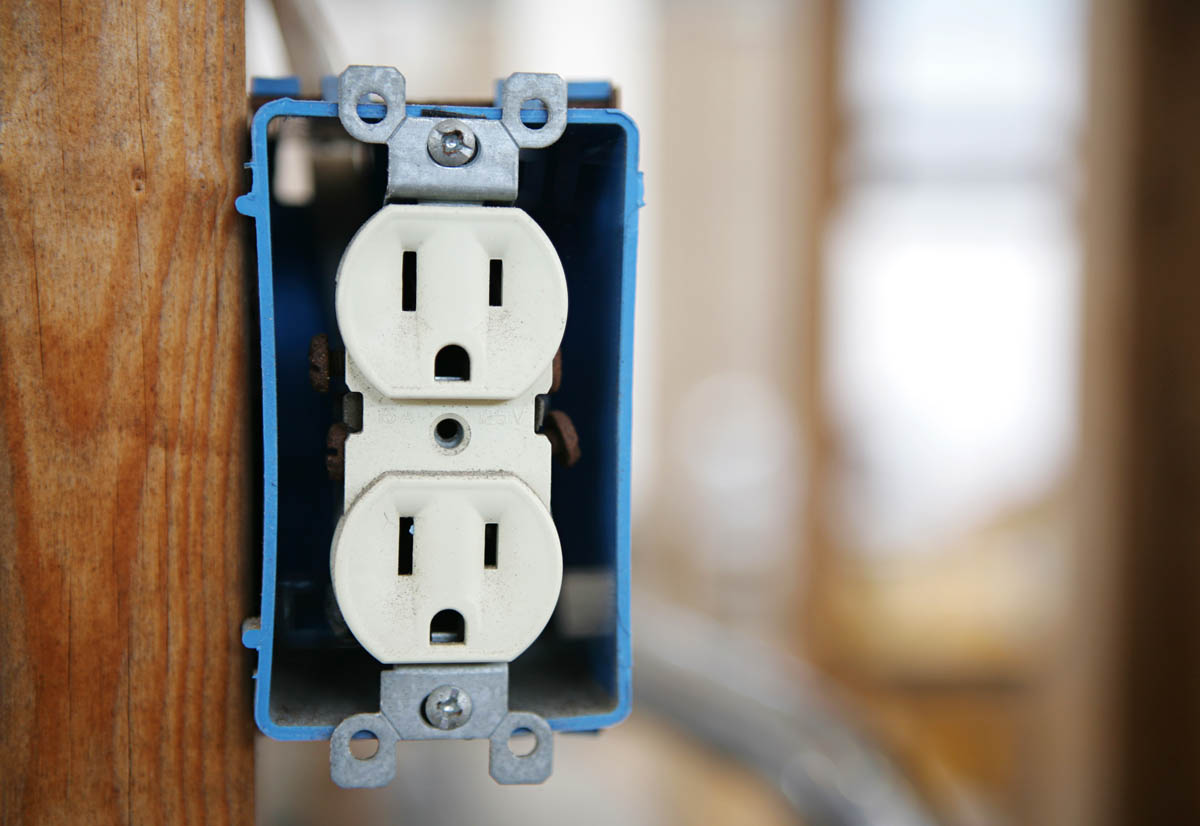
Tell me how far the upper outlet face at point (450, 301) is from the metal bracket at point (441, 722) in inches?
Result: 3.7

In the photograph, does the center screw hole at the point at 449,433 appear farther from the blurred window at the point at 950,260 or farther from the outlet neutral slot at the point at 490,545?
the blurred window at the point at 950,260

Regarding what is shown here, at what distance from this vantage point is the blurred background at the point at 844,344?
1691 mm

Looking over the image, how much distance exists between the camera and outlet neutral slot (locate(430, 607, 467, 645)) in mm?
299

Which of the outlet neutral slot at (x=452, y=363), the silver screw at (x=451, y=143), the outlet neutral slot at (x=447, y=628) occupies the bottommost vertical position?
the outlet neutral slot at (x=447, y=628)

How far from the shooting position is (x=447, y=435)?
302 mm

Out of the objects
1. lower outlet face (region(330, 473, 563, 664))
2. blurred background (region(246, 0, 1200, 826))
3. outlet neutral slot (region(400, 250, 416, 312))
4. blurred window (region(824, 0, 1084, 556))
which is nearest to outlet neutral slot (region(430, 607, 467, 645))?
lower outlet face (region(330, 473, 563, 664))

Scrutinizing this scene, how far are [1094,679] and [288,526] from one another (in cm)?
148

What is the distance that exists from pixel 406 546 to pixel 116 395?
0.35 feet

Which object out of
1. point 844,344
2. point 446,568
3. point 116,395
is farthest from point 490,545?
point 844,344

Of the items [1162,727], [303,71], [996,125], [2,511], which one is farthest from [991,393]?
[2,511]

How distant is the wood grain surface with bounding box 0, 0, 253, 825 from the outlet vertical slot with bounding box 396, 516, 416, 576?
0.06m

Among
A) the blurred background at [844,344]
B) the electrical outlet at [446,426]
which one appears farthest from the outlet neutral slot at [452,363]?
the blurred background at [844,344]

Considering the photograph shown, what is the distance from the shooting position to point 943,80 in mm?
1693

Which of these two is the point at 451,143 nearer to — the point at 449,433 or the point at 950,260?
the point at 449,433
